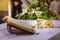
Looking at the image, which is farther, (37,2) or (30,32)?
(37,2)

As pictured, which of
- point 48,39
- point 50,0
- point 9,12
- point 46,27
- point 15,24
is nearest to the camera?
point 48,39

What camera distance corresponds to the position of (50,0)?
2383 mm

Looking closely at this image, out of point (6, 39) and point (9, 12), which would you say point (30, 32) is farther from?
point (9, 12)

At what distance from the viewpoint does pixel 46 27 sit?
4.66 ft

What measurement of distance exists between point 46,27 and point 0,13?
4.61 feet

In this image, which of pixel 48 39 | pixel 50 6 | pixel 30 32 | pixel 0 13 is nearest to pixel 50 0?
pixel 50 6

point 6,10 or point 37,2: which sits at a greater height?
point 37,2

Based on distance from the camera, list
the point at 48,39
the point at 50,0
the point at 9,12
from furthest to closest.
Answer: the point at 9,12, the point at 50,0, the point at 48,39

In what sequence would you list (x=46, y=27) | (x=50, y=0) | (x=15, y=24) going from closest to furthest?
(x=15, y=24) < (x=46, y=27) < (x=50, y=0)

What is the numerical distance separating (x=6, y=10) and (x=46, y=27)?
132cm

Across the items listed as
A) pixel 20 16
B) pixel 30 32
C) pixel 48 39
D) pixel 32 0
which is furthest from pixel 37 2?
pixel 48 39

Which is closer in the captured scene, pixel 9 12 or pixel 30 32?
pixel 30 32

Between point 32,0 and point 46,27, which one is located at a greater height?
point 32,0

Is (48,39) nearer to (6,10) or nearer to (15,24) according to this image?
(15,24)
